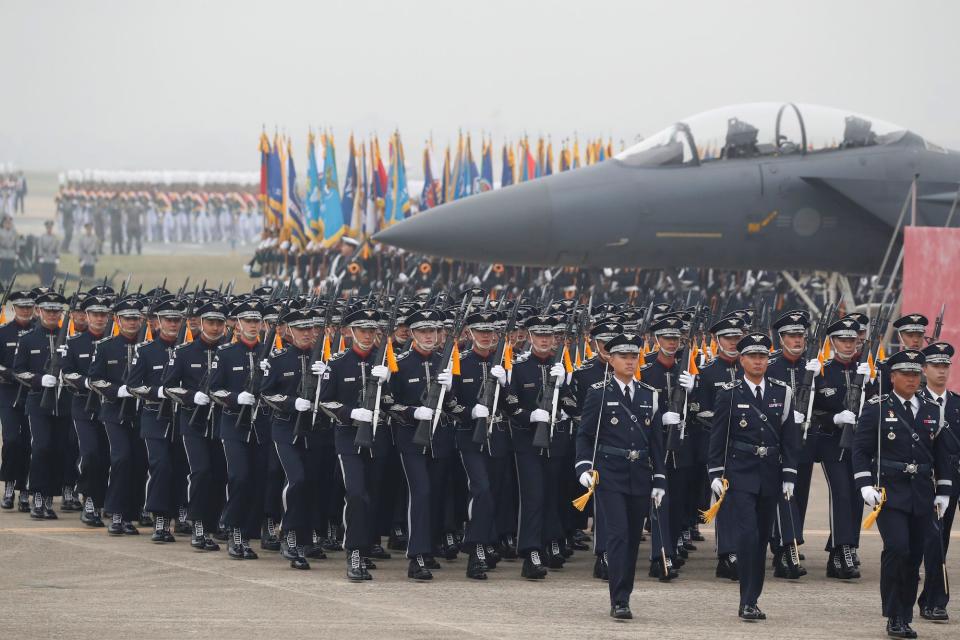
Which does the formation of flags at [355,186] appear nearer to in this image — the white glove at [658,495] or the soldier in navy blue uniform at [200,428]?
the soldier in navy blue uniform at [200,428]

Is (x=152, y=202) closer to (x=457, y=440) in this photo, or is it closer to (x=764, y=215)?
(x=764, y=215)

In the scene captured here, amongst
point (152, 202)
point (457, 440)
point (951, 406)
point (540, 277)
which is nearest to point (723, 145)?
point (457, 440)

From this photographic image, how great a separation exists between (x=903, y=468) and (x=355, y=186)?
24.4m

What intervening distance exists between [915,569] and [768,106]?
859cm

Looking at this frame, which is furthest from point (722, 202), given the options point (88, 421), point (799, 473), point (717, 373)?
point (88, 421)

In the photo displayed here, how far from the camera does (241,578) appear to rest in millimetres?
10273

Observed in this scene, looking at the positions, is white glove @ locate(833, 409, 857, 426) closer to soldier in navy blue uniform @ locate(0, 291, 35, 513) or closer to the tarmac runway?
the tarmac runway

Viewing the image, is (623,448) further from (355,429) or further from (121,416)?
(121,416)

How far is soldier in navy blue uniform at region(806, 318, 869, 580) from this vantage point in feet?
36.5

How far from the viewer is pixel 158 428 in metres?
12.2

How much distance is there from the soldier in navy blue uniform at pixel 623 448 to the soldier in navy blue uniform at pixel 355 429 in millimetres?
1626

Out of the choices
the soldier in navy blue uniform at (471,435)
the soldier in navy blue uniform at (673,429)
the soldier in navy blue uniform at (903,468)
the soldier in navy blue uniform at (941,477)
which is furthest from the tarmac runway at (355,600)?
the soldier in navy blue uniform at (903,468)

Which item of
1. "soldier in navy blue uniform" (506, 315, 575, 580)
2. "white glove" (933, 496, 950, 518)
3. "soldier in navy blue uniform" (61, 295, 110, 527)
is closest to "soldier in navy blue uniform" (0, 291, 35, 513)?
"soldier in navy blue uniform" (61, 295, 110, 527)

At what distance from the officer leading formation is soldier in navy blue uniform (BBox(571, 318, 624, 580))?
0.02 metres
